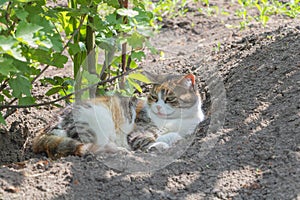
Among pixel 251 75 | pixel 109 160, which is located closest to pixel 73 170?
pixel 109 160

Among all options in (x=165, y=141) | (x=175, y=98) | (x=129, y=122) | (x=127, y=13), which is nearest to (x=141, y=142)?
(x=165, y=141)

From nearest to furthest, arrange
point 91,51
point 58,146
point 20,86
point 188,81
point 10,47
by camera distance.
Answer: point 10,47 < point 20,86 < point 58,146 < point 91,51 < point 188,81

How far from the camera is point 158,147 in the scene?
160 inches

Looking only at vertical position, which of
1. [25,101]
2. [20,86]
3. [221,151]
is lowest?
[221,151]

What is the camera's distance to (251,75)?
15.5 ft

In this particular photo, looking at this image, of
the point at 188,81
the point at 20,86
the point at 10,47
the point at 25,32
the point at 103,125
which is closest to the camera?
the point at 10,47

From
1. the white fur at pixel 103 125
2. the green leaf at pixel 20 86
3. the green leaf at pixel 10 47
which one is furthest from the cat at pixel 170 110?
the green leaf at pixel 10 47

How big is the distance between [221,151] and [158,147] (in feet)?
1.80

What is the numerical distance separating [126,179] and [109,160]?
0.28 metres

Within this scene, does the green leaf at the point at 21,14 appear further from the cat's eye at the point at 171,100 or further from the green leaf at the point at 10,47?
the cat's eye at the point at 171,100

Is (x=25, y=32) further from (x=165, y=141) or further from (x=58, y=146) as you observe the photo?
(x=165, y=141)

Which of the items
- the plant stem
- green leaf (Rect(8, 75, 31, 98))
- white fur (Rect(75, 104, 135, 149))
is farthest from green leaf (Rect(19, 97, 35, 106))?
the plant stem

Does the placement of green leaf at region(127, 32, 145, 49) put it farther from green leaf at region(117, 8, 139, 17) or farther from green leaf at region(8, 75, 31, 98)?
green leaf at region(8, 75, 31, 98)

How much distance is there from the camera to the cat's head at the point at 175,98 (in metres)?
4.62
